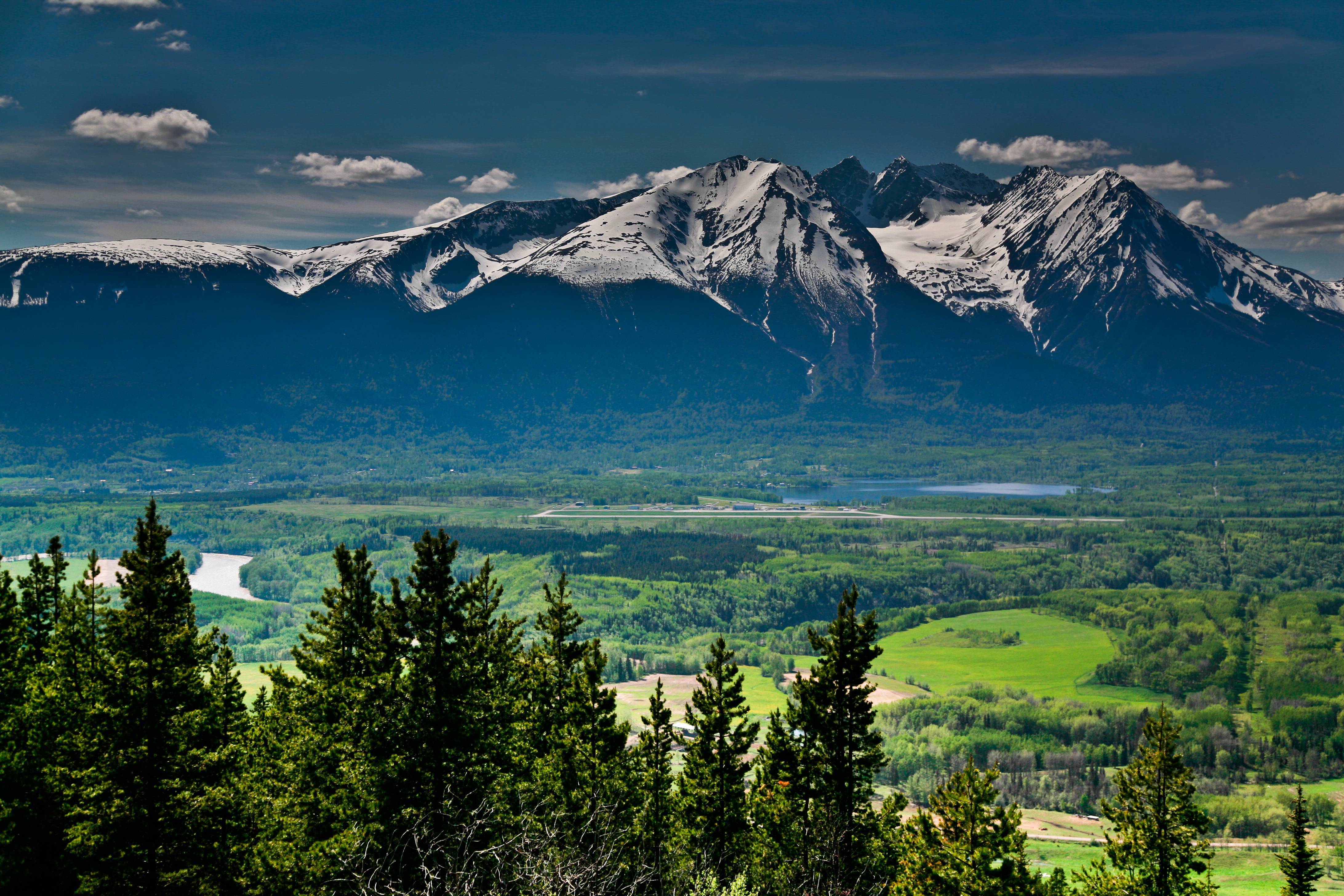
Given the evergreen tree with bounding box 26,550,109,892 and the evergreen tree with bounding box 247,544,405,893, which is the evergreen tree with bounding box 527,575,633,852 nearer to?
the evergreen tree with bounding box 247,544,405,893

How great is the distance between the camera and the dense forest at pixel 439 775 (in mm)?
36781

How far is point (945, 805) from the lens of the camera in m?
40.4

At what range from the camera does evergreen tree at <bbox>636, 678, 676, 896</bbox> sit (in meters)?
42.8

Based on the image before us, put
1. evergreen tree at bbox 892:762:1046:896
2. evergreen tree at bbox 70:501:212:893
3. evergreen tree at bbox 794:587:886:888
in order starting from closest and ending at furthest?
evergreen tree at bbox 70:501:212:893
evergreen tree at bbox 892:762:1046:896
evergreen tree at bbox 794:587:886:888

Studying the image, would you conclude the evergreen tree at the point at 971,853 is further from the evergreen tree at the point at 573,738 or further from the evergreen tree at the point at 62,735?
the evergreen tree at the point at 62,735

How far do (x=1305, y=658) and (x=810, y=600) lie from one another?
7534 centimetres

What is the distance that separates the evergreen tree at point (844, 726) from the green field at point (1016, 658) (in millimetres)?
101053

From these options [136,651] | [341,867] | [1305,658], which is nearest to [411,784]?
[341,867]

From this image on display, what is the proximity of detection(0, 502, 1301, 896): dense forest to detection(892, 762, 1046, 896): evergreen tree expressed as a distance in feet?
0.31

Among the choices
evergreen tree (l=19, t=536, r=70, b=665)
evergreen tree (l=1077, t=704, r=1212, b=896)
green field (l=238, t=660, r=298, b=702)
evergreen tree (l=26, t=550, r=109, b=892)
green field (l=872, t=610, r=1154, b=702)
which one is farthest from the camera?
green field (l=872, t=610, r=1154, b=702)

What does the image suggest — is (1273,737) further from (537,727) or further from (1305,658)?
(537,727)

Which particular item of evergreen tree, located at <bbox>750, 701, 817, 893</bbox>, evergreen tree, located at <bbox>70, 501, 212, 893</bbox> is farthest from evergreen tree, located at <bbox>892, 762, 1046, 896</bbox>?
evergreen tree, located at <bbox>70, 501, 212, 893</bbox>

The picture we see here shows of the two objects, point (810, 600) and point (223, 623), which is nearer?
point (223, 623)

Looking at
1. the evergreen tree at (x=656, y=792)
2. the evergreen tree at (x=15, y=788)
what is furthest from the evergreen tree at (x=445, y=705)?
the evergreen tree at (x=15, y=788)
